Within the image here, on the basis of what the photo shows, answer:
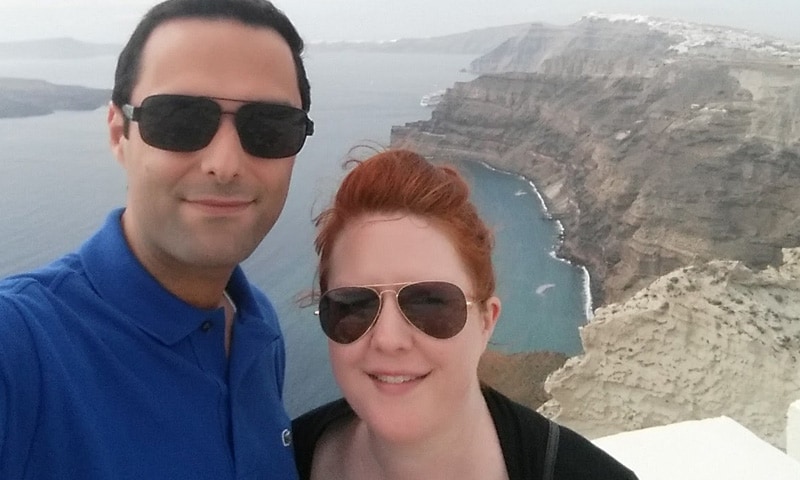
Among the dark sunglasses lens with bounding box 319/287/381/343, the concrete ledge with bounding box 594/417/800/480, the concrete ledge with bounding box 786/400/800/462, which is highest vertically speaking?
the dark sunglasses lens with bounding box 319/287/381/343

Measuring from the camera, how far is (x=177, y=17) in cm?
84

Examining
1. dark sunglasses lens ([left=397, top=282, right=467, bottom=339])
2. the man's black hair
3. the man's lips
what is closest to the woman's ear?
dark sunglasses lens ([left=397, top=282, right=467, bottom=339])

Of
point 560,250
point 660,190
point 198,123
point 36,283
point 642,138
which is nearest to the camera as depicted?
point 36,283

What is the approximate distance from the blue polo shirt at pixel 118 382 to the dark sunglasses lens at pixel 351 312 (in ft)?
0.49

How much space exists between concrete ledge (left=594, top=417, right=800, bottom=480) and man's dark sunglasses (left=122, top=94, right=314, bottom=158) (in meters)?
1.34

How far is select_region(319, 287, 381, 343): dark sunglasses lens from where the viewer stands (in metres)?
0.90

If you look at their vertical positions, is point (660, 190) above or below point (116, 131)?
below

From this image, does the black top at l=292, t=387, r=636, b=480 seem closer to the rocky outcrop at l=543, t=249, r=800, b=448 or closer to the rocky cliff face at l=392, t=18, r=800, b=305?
the rocky outcrop at l=543, t=249, r=800, b=448

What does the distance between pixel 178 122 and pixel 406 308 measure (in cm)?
41

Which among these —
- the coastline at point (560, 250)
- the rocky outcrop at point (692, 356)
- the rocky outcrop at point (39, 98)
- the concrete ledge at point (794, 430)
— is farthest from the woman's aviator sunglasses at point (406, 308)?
the coastline at point (560, 250)

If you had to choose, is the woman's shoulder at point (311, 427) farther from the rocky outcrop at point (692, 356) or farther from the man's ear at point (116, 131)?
the rocky outcrop at point (692, 356)

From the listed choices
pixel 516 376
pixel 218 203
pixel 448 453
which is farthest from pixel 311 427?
pixel 516 376

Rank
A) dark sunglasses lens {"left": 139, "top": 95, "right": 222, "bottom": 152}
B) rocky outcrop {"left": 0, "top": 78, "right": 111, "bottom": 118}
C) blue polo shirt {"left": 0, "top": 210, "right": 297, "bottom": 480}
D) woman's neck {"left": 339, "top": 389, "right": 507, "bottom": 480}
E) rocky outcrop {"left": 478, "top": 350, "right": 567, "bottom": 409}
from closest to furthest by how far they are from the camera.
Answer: blue polo shirt {"left": 0, "top": 210, "right": 297, "bottom": 480}, dark sunglasses lens {"left": 139, "top": 95, "right": 222, "bottom": 152}, woman's neck {"left": 339, "top": 389, "right": 507, "bottom": 480}, rocky outcrop {"left": 478, "top": 350, "right": 567, "bottom": 409}, rocky outcrop {"left": 0, "top": 78, "right": 111, "bottom": 118}

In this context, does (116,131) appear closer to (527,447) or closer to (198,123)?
(198,123)
